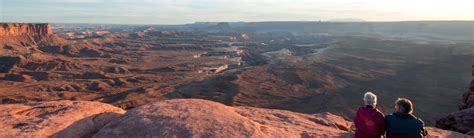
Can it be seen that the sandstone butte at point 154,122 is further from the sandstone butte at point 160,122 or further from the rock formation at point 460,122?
the rock formation at point 460,122

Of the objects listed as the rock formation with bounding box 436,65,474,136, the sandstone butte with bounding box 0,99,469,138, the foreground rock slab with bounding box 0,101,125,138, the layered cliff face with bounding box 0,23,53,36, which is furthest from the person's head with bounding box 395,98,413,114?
the layered cliff face with bounding box 0,23,53,36

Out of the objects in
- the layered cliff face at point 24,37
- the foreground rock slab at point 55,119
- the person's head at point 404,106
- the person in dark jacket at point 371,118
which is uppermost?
the person's head at point 404,106

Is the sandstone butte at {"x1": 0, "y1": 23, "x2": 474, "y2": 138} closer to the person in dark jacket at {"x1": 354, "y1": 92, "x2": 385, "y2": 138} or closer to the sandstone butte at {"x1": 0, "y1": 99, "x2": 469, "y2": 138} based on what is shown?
the sandstone butte at {"x1": 0, "y1": 99, "x2": 469, "y2": 138}

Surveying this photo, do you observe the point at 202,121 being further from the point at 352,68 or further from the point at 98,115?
the point at 352,68

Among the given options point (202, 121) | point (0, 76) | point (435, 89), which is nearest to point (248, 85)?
point (435, 89)

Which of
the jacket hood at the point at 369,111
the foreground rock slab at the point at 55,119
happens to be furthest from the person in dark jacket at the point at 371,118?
the foreground rock slab at the point at 55,119
